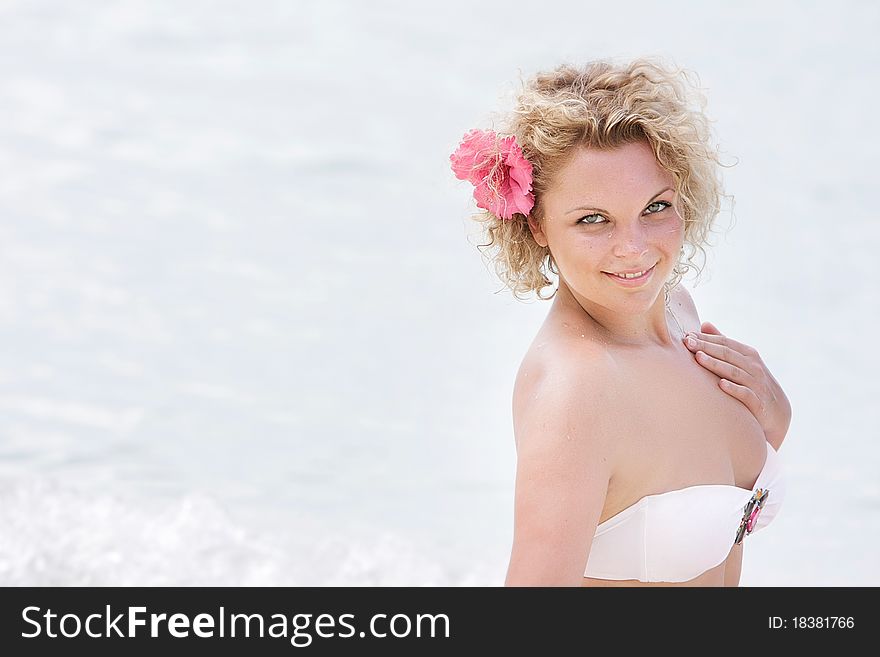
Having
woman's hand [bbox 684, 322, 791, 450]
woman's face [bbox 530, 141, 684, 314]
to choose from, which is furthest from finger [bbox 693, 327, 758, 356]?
woman's face [bbox 530, 141, 684, 314]

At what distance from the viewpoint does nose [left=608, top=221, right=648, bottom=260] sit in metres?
2.09

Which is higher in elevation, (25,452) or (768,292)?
(768,292)

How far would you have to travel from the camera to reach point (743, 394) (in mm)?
2424

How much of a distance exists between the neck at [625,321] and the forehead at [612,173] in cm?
22

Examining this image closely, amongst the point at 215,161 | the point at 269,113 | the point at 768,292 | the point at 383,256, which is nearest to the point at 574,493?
the point at 768,292

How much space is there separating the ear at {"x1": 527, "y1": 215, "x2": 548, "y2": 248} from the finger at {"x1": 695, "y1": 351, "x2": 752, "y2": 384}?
43 cm

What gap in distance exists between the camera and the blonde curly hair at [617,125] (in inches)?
83.5

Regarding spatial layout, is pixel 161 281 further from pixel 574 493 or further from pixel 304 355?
pixel 574 493

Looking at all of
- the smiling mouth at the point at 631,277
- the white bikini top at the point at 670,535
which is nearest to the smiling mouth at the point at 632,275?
the smiling mouth at the point at 631,277

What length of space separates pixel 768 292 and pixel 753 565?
386 centimetres

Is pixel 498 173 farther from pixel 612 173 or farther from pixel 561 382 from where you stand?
pixel 561 382

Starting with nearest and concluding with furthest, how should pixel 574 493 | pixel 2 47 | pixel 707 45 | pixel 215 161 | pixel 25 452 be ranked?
pixel 574 493 < pixel 25 452 < pixel 215 161 < pixel 707 45 < pixel 2 47

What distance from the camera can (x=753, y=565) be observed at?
6152mm

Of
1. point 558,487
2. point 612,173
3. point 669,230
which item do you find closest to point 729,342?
point 669,230
